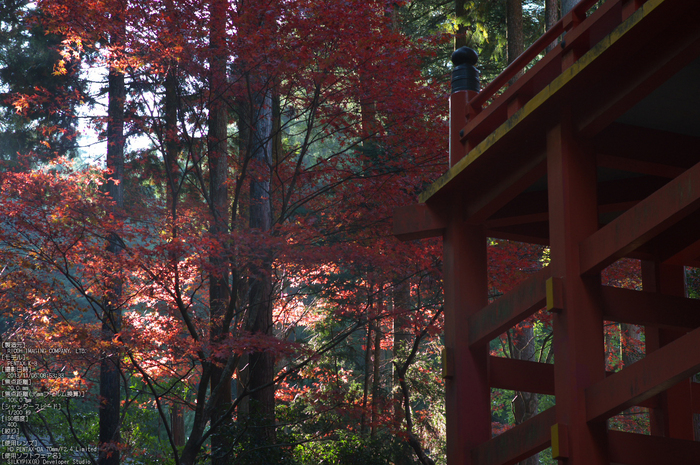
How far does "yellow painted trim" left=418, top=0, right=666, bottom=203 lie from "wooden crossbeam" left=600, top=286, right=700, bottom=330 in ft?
4.20

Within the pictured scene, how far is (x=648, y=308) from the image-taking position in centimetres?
383

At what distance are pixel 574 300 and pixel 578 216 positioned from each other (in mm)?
555

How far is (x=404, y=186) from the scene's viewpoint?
8.23 m

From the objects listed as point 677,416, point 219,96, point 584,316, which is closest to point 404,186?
point 219,96

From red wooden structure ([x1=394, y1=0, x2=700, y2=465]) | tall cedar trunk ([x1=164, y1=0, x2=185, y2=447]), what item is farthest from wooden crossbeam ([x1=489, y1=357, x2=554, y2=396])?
tall cedar trunk ([x1=164, y1=0, x2=185, y2=447])

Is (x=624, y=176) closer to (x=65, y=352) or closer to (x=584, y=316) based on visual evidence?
(x=584, y=316)

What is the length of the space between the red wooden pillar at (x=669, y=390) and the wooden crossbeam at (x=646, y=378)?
272 cm

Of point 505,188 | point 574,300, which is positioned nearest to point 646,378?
point 574,300

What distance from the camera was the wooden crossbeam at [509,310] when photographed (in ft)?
12.8

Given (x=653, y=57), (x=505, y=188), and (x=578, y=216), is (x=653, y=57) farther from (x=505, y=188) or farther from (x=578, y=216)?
(x=505, y=188)

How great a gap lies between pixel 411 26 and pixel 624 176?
1399cm

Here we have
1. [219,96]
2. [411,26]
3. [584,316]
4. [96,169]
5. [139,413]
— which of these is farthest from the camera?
[411,26]

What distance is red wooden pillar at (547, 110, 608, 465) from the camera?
345 centimetres

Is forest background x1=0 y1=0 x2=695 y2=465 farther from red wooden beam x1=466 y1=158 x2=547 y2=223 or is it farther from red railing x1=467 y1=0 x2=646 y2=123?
red wooden beam x1=466 y1=158 x2=547 y2=223
